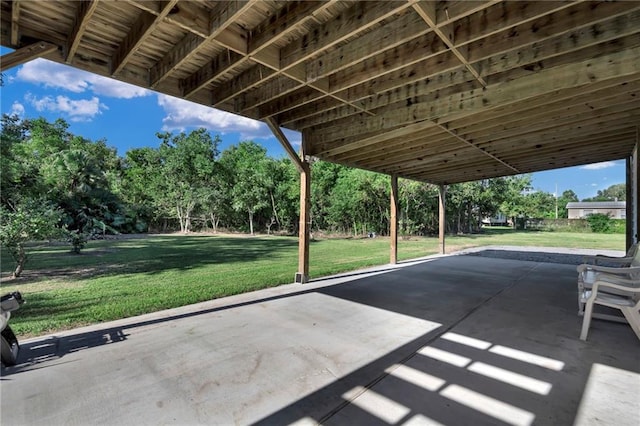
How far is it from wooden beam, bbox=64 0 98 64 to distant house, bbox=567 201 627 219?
46031 mm

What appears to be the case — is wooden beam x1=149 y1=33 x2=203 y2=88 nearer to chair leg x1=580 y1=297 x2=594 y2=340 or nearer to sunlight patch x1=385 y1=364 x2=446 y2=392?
sunlight patch x1=385 y1=364 x2=446 y2=392

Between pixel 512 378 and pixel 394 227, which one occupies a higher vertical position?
pixel 394 227

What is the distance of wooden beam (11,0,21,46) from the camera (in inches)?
86.2

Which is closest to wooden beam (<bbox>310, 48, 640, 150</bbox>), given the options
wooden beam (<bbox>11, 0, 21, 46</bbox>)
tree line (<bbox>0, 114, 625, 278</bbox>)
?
wooden beam (<bbox>11, 0, 21, 46</bbox>)

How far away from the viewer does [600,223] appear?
2352cm

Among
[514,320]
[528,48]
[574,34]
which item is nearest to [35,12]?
[528,48]

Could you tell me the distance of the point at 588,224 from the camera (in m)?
24.4

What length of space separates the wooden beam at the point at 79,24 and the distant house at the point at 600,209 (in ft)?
151

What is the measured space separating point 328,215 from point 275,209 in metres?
4.00

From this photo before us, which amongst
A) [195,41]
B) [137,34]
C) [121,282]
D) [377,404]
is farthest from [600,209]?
[137,34]

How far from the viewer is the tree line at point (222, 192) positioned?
15852 millimetres

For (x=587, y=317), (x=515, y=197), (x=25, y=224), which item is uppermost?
(x=515, y=197)

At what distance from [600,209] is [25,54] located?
54.5 m

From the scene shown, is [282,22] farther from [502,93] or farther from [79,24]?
[502,93]
